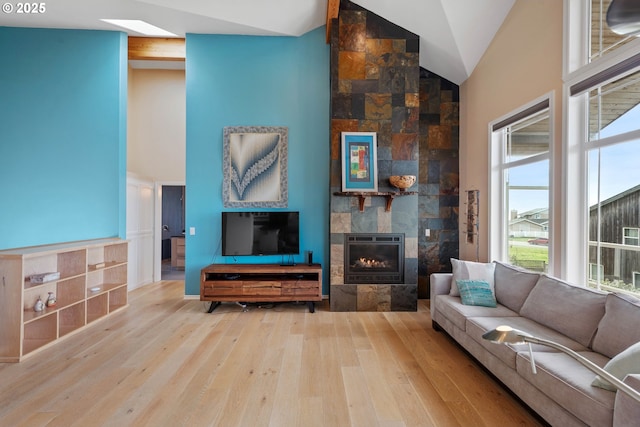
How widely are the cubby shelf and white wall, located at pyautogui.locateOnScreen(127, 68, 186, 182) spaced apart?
2163mm

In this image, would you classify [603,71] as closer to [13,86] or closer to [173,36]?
[173,36]

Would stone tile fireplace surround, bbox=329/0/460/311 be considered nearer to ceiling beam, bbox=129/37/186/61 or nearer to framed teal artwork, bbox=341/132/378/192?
framed teal artwork, bbox=341/132/378/192

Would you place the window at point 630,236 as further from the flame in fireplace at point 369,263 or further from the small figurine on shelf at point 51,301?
the small figurine on shelf at point 51,301

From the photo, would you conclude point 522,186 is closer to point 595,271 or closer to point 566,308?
point 595,271

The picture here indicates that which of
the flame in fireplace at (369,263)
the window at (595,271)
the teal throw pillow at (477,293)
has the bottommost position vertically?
the teal throw pillow at (477,293)

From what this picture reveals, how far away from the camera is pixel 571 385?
1673 millimetres

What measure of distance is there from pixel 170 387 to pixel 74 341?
1668 mm

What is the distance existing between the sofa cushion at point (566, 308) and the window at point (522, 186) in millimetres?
720

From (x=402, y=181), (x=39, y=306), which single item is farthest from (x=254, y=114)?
(x=39, y=306)

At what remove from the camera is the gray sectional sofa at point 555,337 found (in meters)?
1.57

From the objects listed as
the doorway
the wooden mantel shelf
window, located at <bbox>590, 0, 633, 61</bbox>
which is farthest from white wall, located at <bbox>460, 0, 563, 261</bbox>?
the doorway

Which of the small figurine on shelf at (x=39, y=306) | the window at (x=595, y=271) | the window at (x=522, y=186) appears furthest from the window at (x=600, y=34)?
the small figurine on shelf at (x=39, y=306)

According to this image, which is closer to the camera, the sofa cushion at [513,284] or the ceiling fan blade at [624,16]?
the ceiling fan blade at [624,16]

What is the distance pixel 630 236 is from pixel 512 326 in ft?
3.85
